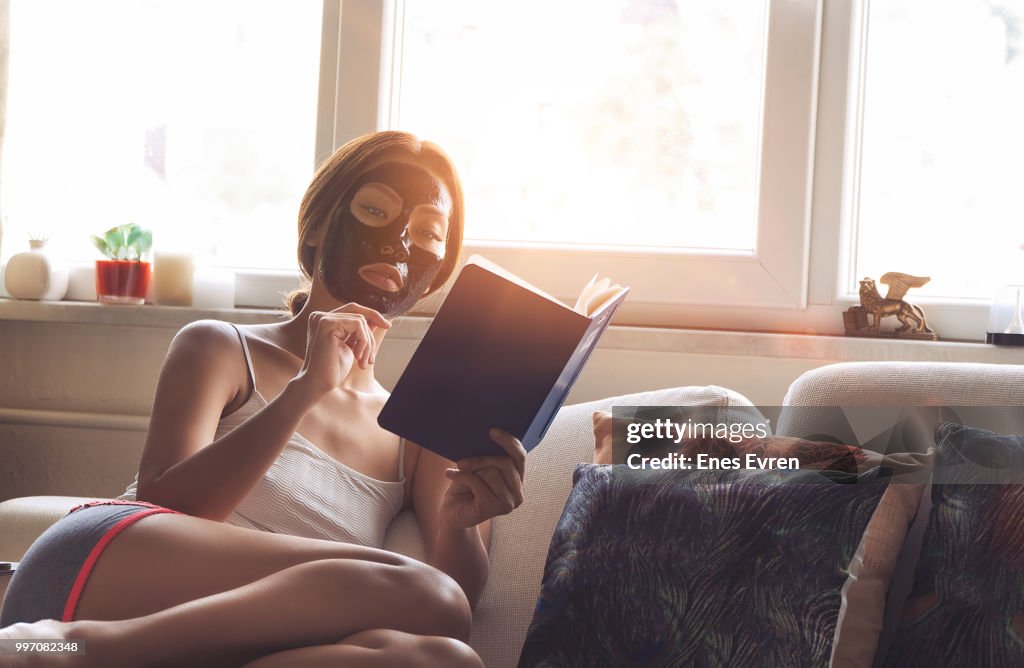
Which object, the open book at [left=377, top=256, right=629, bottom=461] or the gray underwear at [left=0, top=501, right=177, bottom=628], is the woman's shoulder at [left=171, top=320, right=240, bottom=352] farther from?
the open book at [left=377, top=256, right=629, bottom=461]

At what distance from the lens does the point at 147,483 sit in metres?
1.27

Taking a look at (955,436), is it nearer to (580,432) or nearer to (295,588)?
(580,432)

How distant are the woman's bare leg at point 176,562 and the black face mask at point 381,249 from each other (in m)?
0.51

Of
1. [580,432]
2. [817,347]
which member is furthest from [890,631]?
[817,347]

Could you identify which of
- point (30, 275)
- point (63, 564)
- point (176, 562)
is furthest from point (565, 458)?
point (30, 275)

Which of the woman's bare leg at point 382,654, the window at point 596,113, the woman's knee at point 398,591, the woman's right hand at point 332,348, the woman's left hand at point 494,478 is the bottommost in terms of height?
the woman's bare leg at point 382,654

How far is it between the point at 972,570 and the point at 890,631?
156mm

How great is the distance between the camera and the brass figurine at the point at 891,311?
187cm

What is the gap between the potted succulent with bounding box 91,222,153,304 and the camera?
221 cm

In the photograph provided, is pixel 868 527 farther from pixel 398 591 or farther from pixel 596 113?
pixel 596 113

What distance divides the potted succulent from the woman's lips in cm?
91

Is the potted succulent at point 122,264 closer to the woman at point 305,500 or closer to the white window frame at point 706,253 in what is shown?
the white window frame at point 706,253

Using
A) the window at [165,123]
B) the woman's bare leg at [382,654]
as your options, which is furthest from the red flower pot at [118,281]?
the woman's bare leg at [382,654]

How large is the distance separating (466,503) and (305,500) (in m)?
0.26
